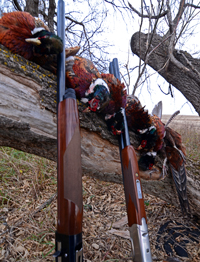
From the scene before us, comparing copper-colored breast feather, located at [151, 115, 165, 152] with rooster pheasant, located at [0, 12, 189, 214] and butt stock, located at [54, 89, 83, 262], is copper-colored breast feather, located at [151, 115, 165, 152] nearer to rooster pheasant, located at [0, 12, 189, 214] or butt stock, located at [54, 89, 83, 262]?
rooster pheasant, located at [0, 12, 189, 214]

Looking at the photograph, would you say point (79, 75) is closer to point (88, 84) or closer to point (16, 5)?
point (88, 84)

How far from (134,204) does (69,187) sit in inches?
27.5

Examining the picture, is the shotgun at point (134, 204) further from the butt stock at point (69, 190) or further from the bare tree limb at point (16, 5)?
the bare tree limb at point (16, 5)

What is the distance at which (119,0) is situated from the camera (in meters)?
3.12

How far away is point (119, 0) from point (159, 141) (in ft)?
9.03

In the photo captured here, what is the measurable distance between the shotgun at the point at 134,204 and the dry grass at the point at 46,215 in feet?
1.27

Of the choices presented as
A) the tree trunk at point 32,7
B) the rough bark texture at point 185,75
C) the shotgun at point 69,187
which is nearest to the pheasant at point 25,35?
the shotgun at point 69,187

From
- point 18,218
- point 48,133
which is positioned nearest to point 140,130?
point 48,133

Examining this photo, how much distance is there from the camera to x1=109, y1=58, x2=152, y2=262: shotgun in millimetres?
1333

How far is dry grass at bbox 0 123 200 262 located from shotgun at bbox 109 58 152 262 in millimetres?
386

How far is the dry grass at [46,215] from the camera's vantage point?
1641 millimetres

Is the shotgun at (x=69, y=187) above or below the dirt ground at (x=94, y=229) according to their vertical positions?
above

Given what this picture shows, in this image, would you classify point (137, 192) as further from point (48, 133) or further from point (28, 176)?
point (28, 176)

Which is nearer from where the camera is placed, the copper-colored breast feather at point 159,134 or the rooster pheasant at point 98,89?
the rooster pheasant at point 98,89
